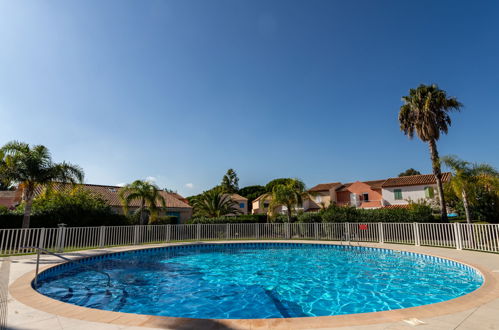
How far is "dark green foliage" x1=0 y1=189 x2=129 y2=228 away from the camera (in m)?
14.5

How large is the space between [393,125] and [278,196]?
11782 millimetres

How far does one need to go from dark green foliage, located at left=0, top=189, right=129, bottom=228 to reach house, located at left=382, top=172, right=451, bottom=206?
102 ft

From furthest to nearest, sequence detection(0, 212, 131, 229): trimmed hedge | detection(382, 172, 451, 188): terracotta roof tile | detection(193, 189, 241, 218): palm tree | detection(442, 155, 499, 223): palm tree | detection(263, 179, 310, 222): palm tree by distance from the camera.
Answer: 1. detection(382, 172, 451, 188): terracotta roof tile
2. detection(193, 189, 241, 218): palm tree
3. detection(263, 179, 310, 222): palm tree
4. detection(0, 212, 131, 229): trimmed hedge
5. detection(442, 155, 499, 223): palm tree

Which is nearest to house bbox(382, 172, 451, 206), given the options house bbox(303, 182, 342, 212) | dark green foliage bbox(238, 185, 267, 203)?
house bbox(303, 182, 342, 212)

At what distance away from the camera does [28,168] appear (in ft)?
40.2

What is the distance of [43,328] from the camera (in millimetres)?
3604

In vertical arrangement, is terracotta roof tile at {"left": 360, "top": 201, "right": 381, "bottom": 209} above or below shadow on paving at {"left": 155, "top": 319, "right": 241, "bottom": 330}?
above

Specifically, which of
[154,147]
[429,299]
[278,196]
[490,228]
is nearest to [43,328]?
[429,299]

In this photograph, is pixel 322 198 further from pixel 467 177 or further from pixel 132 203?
pixel 132 203

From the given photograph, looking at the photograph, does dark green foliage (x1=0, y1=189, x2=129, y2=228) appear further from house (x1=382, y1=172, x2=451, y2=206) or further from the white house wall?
house (x1=382, y1=172, x2=451, y2=206)

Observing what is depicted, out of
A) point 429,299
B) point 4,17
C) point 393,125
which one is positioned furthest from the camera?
point 393,125

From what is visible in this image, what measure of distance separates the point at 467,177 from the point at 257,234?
42.1 feet

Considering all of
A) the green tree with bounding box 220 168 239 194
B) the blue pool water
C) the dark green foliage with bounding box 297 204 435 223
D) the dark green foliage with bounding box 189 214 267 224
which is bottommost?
the blue pool water

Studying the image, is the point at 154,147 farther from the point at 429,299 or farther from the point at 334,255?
the point at 429,299
